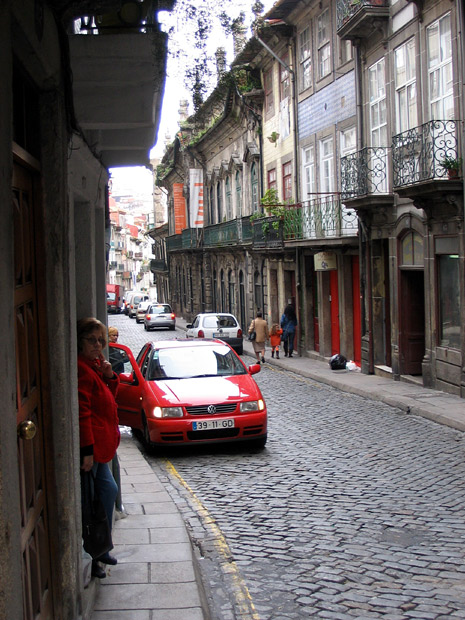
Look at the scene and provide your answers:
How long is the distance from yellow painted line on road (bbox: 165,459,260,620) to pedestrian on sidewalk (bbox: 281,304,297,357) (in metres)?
17.1

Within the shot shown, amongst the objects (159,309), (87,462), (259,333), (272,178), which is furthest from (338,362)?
(159,309)

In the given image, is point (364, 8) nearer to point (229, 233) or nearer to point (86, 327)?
point (86, 327)

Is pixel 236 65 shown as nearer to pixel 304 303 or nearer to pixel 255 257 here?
pixel 304 303

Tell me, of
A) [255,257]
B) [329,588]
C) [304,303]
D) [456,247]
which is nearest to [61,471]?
[329,588]

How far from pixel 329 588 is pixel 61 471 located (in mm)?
2544

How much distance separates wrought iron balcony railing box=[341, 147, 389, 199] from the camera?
750 inches

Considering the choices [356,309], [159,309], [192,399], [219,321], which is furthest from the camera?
[159,309]

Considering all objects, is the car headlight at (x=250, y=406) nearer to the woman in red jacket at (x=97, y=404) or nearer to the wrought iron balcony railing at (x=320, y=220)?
the woman in red jacket at (x=97, y=404)

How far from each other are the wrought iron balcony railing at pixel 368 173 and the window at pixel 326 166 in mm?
4314

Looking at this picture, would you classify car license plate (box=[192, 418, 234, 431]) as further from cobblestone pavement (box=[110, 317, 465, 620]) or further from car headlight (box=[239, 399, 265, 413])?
cobblestone pavement (box=[110, 317, 465, 620])

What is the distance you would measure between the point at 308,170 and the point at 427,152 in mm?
10890

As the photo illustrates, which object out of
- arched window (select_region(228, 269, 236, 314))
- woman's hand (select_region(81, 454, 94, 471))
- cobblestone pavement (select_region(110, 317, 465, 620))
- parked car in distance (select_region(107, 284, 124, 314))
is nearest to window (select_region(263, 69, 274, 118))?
arched window (select_region(228, 269, 236, 314))

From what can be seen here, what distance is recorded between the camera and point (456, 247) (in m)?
15.8

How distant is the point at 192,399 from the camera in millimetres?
10891
